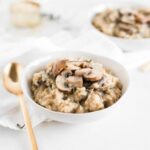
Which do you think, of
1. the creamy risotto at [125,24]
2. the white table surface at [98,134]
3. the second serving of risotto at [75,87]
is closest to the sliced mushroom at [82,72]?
the second serving of risotto at [75,87]

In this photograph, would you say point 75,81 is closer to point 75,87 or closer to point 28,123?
point 75,87

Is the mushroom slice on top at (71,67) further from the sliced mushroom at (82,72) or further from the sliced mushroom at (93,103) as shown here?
the sliced mushroom at (93,103)

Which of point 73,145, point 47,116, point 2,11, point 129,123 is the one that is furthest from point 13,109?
point 2,11

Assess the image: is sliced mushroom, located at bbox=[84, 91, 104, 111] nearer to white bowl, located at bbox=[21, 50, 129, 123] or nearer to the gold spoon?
white bowl, located at bbox=[21, 50, 129, 123]

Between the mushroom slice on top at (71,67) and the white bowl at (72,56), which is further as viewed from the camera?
the mushroom slice on top at (71,67)

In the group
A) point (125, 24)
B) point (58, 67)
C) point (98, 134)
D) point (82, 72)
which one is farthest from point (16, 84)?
point (125, 24)

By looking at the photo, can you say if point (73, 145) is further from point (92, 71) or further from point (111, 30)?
point (111, 30)
